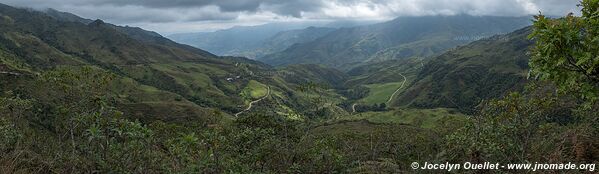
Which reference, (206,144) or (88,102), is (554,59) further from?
(88,102)

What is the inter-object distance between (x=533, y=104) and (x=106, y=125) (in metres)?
20.2

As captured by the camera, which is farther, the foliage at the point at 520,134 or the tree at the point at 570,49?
the foliage at the point at 520,134

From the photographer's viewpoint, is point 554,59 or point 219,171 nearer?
point 554,59

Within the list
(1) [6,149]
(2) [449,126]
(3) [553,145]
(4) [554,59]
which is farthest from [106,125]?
(2) [449,126]

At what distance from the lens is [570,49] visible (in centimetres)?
1199

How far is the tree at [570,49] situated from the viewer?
38.3 ft

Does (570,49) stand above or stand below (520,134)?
above

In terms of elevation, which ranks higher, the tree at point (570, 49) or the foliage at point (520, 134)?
the tree at point (570, 49)

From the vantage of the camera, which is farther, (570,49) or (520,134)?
(520,134)

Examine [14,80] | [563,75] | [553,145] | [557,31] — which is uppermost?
[557,31]

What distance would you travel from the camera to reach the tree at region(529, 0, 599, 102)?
38.3ft

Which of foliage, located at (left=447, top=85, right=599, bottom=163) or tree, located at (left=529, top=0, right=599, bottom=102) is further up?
tree, located at (left=529, top=0, right=599, bottom=102)

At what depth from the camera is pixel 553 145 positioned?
17828mm

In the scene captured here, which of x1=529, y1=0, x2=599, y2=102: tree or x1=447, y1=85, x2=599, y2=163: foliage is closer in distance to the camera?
x1=529, y1=0, x2=599, y2=102: tree
